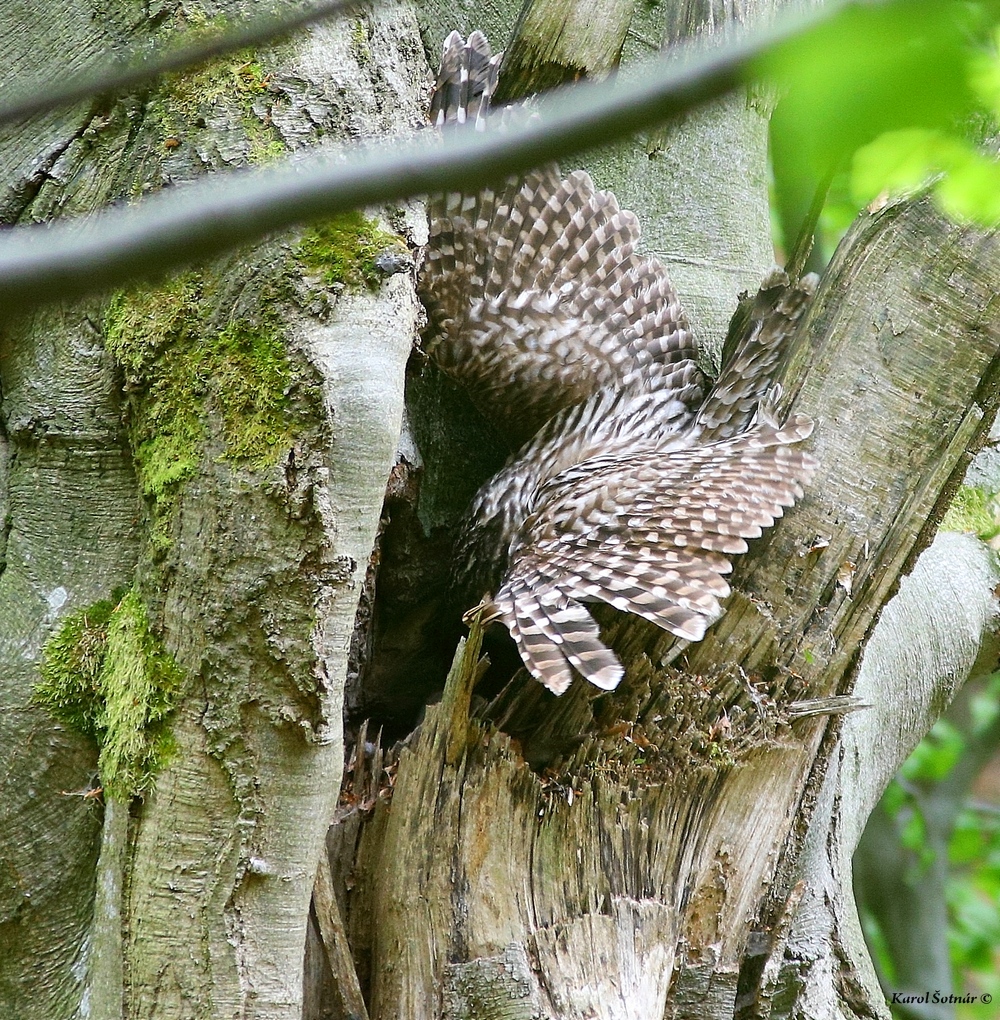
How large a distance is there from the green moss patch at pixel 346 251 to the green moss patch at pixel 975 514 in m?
2.41

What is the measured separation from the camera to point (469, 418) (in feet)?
10.5

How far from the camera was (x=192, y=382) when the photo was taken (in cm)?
212

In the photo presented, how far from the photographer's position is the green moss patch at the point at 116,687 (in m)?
2.06

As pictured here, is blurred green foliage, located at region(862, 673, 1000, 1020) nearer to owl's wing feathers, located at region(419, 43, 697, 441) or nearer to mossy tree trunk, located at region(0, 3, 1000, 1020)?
mossy tree trunk, located at region(0, 3, 1000, 1020)

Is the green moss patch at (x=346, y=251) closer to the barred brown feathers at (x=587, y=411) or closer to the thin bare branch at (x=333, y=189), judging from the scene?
the barred brown feathers at (x=587, y=411)

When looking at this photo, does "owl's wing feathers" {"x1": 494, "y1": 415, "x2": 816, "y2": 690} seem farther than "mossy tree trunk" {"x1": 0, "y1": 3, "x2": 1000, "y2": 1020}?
Yes

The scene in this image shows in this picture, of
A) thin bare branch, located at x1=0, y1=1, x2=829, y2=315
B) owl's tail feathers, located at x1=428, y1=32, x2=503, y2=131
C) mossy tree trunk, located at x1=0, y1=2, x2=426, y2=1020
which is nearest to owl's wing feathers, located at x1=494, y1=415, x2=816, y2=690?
mossy tree trunk, located at x1=0, y1=2, x2=426, y2=1020

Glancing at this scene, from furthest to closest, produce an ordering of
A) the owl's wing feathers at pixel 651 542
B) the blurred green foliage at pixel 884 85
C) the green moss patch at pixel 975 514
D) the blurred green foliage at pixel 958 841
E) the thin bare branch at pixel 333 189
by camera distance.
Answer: the blurred green foliage at pixel 958 841 < the green moss patch at pixel 975 514 < the owl's wing feathers at pixel 651 542 < the blurred green foliage at pixel 884 85 < the thin bare branch at pixel 333 189

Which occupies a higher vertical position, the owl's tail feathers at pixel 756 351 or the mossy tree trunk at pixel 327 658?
the owl's tail feathers at pixel 756 351

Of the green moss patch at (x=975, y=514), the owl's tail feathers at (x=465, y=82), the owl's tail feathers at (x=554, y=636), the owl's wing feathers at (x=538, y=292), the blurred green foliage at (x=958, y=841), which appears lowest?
the blurred green foliage at (x=958, y=841)

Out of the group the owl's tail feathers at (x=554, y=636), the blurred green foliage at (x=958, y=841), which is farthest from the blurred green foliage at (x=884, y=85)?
the blurred green foliage at (x=958, y=841)

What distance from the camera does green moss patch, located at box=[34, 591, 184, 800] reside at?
2.06m

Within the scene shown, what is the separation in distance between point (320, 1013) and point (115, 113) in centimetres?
184

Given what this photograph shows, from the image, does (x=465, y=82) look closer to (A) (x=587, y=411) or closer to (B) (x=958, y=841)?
(A) (x=587, y=411)
